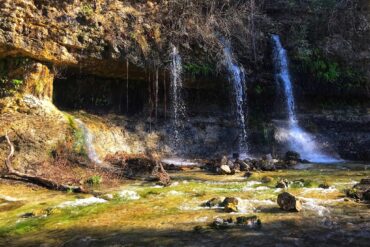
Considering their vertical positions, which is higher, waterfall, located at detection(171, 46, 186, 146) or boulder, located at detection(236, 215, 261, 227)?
waterfall, located at detection(171, 46, 186, 146)

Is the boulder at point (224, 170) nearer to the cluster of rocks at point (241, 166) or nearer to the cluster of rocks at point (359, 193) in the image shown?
the cluster of rocks at point (241, 166)

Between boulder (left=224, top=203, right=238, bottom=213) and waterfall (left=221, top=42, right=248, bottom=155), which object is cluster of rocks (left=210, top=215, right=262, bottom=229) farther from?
waterfall (left=221, top=42, right=248, bottom=155)

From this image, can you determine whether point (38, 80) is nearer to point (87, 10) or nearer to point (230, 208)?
point (87, 10)

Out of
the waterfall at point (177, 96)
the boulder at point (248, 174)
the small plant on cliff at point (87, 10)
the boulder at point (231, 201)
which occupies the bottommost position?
the boulder at point (231, 201)

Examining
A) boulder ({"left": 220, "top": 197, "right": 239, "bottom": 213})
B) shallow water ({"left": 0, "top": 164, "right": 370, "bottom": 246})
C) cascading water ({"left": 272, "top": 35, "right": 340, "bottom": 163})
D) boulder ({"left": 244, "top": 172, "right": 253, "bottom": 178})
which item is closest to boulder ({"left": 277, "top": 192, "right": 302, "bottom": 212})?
shallow water ({"left": 0, "top": 164, "right": 370, "bottom": 246})

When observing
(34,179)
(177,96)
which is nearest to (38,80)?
(34,179)

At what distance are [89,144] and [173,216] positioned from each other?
655 cm

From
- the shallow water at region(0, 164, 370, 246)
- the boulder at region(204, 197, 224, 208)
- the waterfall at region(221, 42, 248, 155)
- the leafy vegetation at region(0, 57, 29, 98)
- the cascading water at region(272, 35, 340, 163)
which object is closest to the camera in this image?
the shallow water at region(0, 164, 370, 246)

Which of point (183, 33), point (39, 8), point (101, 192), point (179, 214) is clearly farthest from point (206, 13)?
point (179, 214)

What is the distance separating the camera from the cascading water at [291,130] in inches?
609

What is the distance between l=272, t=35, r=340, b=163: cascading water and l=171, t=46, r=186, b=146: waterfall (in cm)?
381

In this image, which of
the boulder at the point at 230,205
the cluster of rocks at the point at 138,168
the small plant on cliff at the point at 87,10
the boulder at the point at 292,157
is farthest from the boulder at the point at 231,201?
the small plant on cliff at the point at 87,10

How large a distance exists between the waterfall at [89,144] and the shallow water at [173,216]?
8.56 feet

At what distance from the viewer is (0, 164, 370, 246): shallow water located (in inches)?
210
